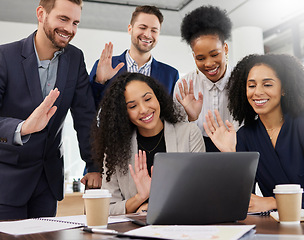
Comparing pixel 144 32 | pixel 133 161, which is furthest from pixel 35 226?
pixel 144 32

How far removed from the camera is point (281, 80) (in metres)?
1.89

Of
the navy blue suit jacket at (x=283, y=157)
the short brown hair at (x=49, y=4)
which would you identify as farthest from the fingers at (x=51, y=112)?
the navy blue suit jacket at (x=283, y=157)

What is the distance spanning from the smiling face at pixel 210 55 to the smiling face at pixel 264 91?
457 mm

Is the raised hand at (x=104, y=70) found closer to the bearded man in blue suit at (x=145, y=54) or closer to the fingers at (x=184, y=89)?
the bearded man in blue suit at (x=145, y=54)

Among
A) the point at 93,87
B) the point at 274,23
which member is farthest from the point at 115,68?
the point at 274,23

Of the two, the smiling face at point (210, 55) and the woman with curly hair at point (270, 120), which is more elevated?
the smiling face at point (210, 55)

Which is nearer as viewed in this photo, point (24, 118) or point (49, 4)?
point (24, 118)

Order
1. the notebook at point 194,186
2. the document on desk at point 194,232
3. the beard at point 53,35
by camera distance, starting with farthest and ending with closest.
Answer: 1. the beard at point 53,35
2. the notebook at point 194,186
3. the document on desk at point 194,232

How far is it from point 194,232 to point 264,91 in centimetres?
117

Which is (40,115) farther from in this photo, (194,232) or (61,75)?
(194,232)

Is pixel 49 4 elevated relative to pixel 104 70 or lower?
elevated

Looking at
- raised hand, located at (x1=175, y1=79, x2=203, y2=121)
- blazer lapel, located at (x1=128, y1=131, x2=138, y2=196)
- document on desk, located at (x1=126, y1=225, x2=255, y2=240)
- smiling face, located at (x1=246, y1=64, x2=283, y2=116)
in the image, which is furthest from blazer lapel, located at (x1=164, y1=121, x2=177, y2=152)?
document on desk, located at (x1=126, y1=225, x2=255, y2=240)

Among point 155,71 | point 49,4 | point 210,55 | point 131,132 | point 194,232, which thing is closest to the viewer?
point 194,232

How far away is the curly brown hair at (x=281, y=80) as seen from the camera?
6.06 ft
